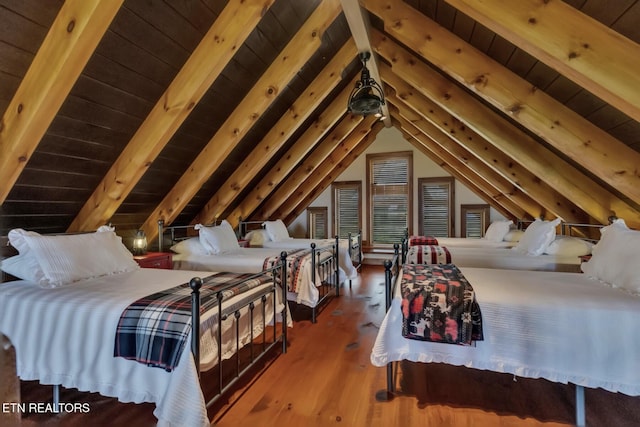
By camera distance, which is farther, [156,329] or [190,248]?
[190,248]

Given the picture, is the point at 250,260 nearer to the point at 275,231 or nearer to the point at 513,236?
the point at 275,231

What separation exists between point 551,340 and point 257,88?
3.03 m

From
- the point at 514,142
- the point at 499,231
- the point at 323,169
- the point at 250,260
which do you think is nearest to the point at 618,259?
the point at 514,142

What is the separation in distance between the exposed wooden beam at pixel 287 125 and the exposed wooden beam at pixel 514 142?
1.66ft

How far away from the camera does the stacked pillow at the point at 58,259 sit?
7.21 ft

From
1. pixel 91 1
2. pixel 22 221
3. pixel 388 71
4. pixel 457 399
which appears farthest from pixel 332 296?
pixel 91 1

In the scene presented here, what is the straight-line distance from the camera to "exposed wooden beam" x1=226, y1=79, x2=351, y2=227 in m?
4.34

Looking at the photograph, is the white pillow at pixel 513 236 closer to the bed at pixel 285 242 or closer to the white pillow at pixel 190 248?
the bed at pixel 285 242

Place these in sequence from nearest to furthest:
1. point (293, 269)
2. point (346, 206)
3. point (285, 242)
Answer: point (293, 269), point (285, 242), point (346, 206)

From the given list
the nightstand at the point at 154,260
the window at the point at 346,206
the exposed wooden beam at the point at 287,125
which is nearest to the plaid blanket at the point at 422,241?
the window at the point at 346,206

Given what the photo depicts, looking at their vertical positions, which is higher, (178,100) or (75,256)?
(178,100)

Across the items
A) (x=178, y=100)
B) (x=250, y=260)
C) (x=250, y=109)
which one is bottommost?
(x=250, y=260)

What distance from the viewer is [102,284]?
90.7 inches

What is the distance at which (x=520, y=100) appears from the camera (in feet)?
7.22
